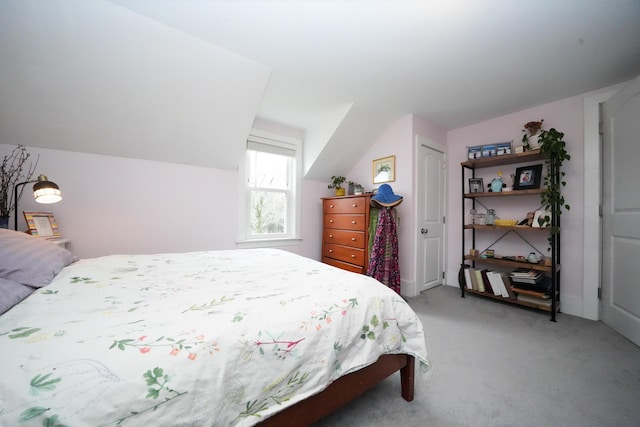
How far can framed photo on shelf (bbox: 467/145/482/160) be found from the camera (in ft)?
9.61

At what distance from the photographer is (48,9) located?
4.91 ft

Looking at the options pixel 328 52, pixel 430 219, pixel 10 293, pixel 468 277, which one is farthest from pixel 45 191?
pixel 468 277

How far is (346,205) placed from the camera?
3227mm

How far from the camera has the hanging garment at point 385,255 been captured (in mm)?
2734

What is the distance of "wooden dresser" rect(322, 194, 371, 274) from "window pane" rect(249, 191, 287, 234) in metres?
0.66

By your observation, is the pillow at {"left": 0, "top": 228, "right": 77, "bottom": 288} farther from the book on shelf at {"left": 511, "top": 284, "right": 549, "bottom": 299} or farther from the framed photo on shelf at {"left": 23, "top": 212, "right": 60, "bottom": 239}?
the book on shelf at {"left": 511, "top": 284, "right": 549, "bottom": 299}

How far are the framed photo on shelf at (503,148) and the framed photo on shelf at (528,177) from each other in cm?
25

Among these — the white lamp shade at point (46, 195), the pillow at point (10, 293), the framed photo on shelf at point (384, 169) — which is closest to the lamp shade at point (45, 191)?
the white lamp shade at point (46, 195)

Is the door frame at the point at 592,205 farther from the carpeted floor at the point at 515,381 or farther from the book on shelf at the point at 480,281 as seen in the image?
the book on shelf at the point at 480,281

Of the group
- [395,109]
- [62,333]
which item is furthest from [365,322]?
[395,109]

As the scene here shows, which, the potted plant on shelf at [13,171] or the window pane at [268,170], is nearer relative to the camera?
the potted plant on shelf at [13,171]

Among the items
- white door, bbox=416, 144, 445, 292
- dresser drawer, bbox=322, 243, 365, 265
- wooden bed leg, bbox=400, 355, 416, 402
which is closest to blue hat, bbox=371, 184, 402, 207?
white door, bbox=416, 144, 445, 292

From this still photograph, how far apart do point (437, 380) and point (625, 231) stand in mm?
2094

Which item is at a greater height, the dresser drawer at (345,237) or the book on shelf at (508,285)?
the dresser drawer at (345,237)
